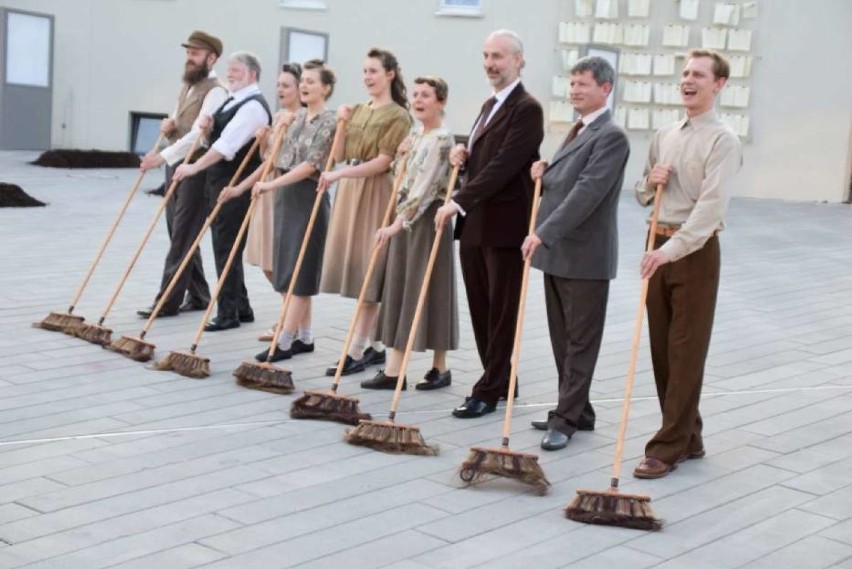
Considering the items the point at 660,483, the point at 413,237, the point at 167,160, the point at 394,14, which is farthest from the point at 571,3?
the point at 660,483

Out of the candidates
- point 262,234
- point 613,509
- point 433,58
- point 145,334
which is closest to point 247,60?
point 262,234

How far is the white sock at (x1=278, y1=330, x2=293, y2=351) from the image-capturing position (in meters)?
7.29

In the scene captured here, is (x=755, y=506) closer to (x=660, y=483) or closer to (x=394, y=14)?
(x=660, y=483)

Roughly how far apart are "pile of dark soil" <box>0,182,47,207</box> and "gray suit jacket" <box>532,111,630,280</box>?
8.53m

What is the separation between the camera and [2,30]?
1841 cm

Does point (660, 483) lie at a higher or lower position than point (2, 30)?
lower

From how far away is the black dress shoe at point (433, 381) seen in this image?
22.4ft

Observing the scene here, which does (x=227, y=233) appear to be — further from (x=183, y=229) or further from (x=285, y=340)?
(x=285, y=340)

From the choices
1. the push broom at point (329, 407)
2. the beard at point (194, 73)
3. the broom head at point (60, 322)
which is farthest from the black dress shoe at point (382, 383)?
the beard at point (194, 73)

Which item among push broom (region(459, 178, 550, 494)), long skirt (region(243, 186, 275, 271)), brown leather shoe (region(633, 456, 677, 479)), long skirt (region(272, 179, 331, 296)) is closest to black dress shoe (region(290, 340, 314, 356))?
long skirt (region(272, 179, 331, 296))

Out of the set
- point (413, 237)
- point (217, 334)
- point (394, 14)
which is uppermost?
point (394, 14)

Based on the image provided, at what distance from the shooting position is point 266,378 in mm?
6559

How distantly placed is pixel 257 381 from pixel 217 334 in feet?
4.77

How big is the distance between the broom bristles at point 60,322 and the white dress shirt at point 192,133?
1.07 meters
